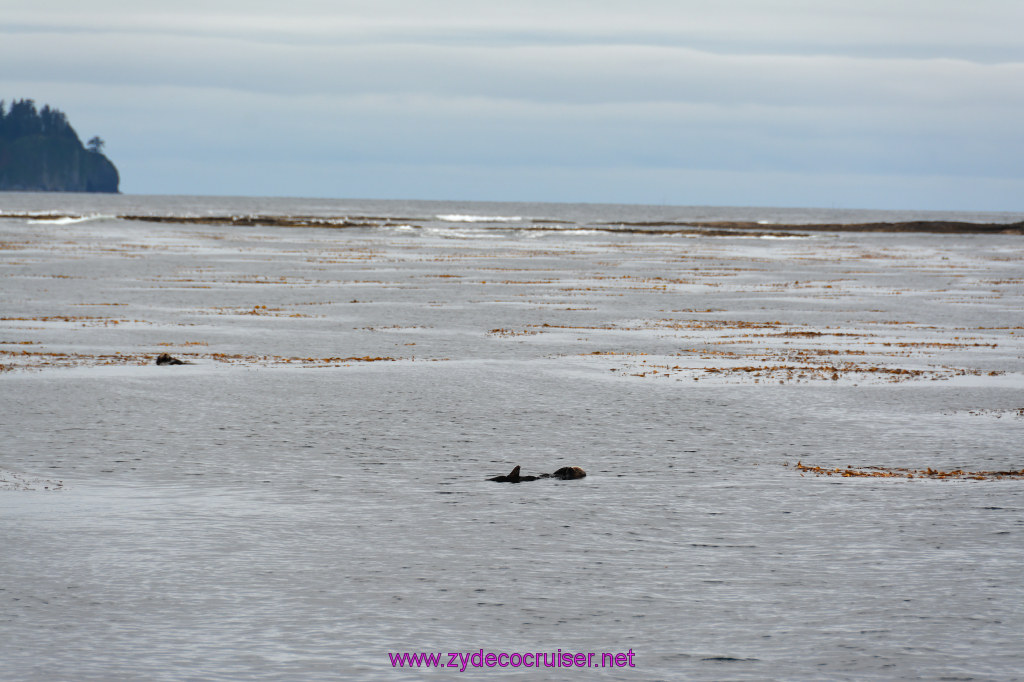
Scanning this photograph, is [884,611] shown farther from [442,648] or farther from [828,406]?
[828,406]

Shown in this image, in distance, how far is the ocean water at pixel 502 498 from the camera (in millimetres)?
8500

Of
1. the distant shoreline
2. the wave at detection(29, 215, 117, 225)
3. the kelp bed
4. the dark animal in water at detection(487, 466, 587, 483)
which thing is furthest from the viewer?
the distant shoreline

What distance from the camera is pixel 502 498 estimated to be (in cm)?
1260

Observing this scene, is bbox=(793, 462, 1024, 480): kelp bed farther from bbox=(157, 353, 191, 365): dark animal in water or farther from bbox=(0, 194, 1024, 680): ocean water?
bbox=(157, 353, 191, 365): dark animal in water

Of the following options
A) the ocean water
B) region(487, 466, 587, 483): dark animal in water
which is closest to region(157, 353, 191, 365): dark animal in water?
the ocean water

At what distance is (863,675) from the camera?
791 cm

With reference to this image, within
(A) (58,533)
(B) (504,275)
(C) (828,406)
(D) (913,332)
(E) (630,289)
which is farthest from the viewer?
(B) (504,275)

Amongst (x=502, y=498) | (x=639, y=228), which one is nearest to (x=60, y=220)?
(x=639, y=228)

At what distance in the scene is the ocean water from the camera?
27.9ft

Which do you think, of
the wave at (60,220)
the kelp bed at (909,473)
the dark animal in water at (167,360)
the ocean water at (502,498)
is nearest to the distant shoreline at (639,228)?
the wave at (60,220)

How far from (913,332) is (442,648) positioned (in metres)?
25.6

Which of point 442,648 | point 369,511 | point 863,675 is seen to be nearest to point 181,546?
point 369,511

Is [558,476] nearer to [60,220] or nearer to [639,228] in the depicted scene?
[60,220]

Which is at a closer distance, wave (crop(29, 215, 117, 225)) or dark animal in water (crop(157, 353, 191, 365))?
dark animal in water (crop(157, 353, 191, 365))
